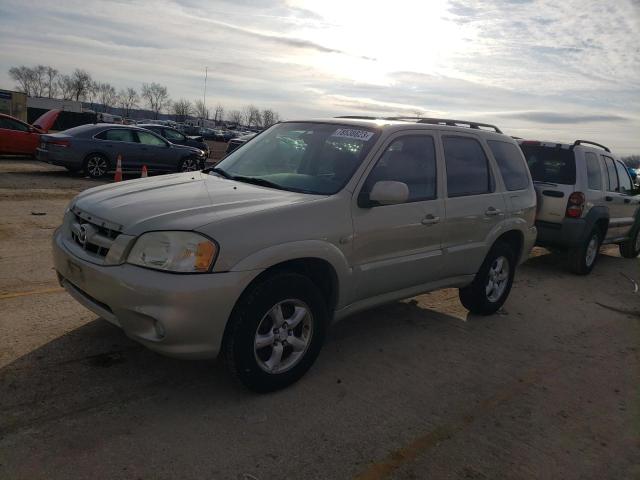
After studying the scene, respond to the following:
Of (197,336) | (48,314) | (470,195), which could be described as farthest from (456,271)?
(48,314)

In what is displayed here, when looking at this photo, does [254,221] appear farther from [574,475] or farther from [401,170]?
[574,475]

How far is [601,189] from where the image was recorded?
836 centimetres

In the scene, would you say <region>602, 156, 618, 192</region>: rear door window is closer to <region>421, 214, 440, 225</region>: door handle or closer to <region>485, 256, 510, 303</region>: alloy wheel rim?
<region>485, 256, 510, 303</region>: alloy wheel rim

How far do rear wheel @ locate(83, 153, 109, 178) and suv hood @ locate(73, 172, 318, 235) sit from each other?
10843 millimetres

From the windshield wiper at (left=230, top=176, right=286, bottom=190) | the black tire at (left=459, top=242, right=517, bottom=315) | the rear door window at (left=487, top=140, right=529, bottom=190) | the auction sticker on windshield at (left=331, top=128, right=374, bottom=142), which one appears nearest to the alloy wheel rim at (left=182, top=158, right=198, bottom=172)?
the rear door window at (left=487, top=140, right=529, bottom=190)

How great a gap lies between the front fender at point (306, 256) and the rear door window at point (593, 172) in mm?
5750

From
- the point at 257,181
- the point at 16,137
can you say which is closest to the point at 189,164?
the point at 16,137

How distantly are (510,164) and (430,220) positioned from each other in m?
1.81

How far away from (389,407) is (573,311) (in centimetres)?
379

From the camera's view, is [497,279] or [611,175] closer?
[497,279]

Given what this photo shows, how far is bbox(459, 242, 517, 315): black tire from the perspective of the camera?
17.6 feet

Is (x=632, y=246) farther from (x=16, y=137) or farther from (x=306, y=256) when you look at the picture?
(x=16, y=137)

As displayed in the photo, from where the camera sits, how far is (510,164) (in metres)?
5.67

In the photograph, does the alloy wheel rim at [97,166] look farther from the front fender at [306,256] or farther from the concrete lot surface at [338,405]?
the front fender at [306,256]
